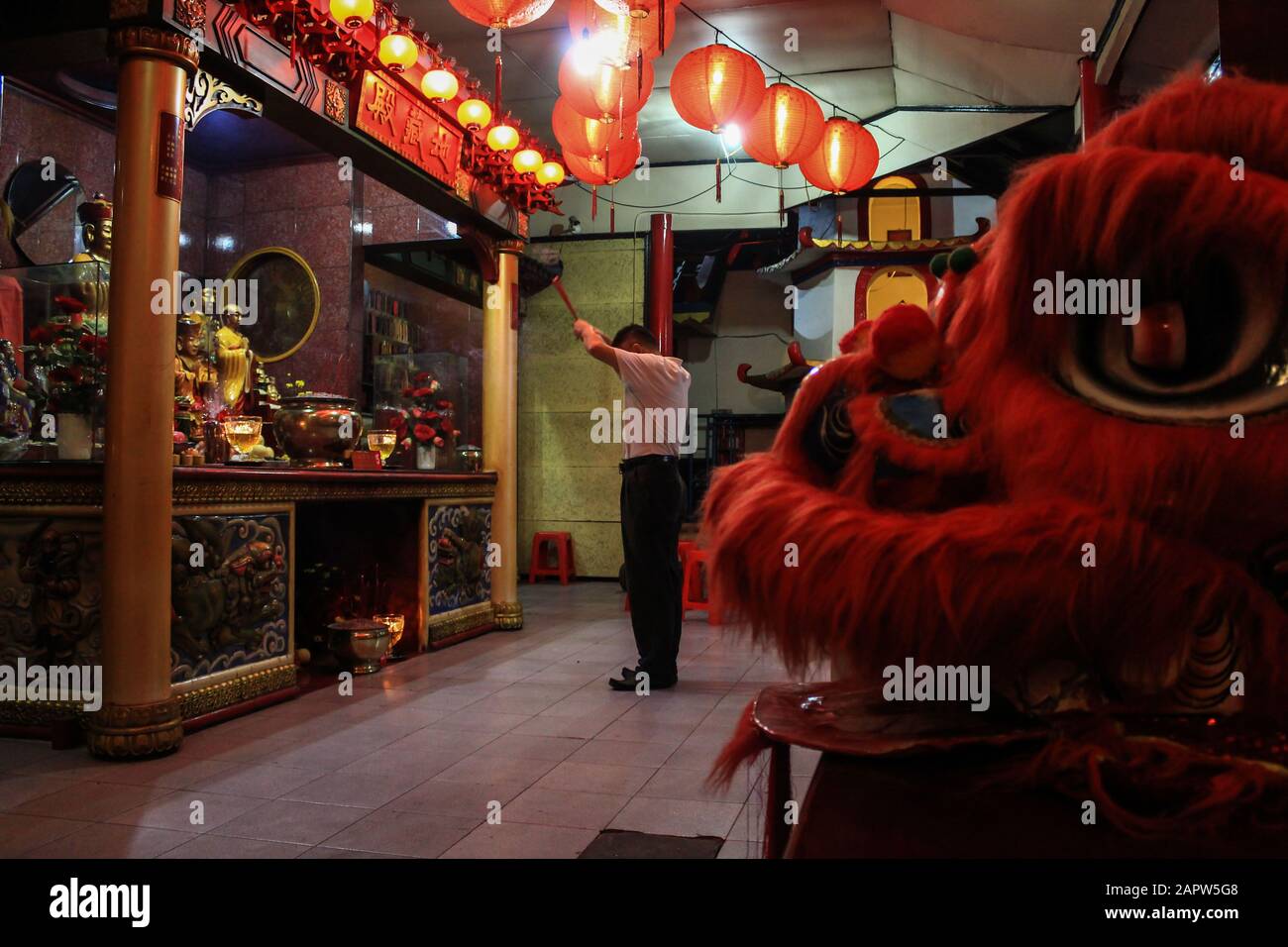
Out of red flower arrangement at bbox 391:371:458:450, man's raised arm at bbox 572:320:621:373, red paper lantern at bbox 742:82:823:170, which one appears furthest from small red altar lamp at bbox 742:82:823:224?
red flower arrangement at bbox 391:371:458:450

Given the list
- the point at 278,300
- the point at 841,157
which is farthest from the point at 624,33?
the point at 278,300

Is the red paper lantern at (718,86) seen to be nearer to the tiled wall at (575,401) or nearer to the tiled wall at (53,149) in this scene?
the tiled wall at (53,149)

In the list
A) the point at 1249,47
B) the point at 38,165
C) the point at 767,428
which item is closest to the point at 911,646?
the point at 1249,47

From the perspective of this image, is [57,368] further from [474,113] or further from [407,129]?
[474,113]

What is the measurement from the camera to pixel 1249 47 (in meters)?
1.16

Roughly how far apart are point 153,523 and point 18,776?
85 centimetres

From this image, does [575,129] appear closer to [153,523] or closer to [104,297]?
[104,297]

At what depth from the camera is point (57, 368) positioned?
3326 millimetres

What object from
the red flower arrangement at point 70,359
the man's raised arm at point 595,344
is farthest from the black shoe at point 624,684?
the red flower arrangement at point 70,359

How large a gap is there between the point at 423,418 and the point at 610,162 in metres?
2.11

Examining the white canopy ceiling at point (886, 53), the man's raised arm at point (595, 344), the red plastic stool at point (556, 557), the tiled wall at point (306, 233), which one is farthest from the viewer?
the red plastic stool at point (556, 557)

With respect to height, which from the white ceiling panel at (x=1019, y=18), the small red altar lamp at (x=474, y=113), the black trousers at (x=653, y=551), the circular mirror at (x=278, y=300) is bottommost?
the black trousers at (x=653, y=551)

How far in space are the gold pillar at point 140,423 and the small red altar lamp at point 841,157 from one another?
13.4 feet

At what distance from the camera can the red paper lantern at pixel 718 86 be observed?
4.83 meters
